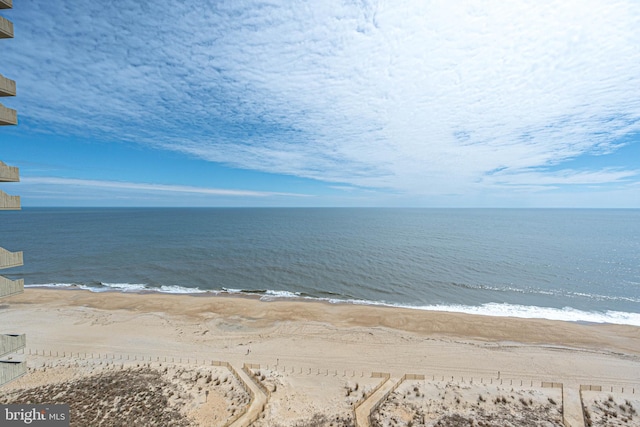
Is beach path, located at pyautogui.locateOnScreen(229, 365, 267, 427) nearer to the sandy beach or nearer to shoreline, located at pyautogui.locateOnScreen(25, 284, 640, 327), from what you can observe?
the sandy beach

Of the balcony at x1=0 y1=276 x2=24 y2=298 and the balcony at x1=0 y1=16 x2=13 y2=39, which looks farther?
the balcony at x1=0 y1=276 x2=24 y2=298

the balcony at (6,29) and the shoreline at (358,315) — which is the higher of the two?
the balcony at (6,29)

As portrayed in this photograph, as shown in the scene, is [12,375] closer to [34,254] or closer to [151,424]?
[151,424]

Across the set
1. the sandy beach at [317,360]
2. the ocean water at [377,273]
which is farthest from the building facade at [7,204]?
the ocean water at [377,273]

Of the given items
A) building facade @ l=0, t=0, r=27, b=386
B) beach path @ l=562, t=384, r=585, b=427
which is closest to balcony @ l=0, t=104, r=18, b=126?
building facade @ l=0, t=0, r=27, b=386

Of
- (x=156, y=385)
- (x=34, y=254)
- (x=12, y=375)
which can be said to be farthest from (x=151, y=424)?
(x=34, y=254)

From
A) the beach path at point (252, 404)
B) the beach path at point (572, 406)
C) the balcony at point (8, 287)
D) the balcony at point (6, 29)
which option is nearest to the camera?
the balcony at point (6, 29)

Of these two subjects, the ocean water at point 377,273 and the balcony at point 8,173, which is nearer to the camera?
the balcony at point 8,173

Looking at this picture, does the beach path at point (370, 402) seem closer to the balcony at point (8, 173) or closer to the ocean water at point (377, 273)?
the ocean water at point (377, 273)
